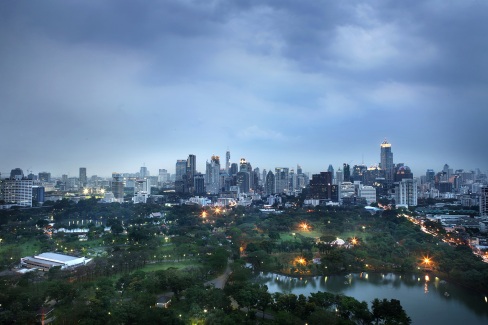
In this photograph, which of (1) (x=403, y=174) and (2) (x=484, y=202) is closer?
(2) (x=484, y=202)

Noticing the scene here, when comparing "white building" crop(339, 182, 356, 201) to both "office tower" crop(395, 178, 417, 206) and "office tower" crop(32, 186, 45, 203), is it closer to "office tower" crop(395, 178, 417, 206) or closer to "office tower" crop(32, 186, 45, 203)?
"office tower" crop(395, 178, 417, 206)

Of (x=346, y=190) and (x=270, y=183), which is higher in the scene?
(x=270, y=183)

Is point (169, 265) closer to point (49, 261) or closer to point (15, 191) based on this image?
point (49, 261)

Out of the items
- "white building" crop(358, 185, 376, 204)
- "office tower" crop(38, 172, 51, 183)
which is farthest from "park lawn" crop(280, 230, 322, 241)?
"office tower" crop(38, 172, 51, 183)

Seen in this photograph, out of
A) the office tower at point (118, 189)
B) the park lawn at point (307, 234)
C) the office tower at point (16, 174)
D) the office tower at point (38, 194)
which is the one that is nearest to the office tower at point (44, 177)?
the office tower at point (118, 189)

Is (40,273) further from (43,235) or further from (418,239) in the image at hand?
(418,239)

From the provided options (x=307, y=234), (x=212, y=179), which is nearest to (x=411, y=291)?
(x=307, y=234)
